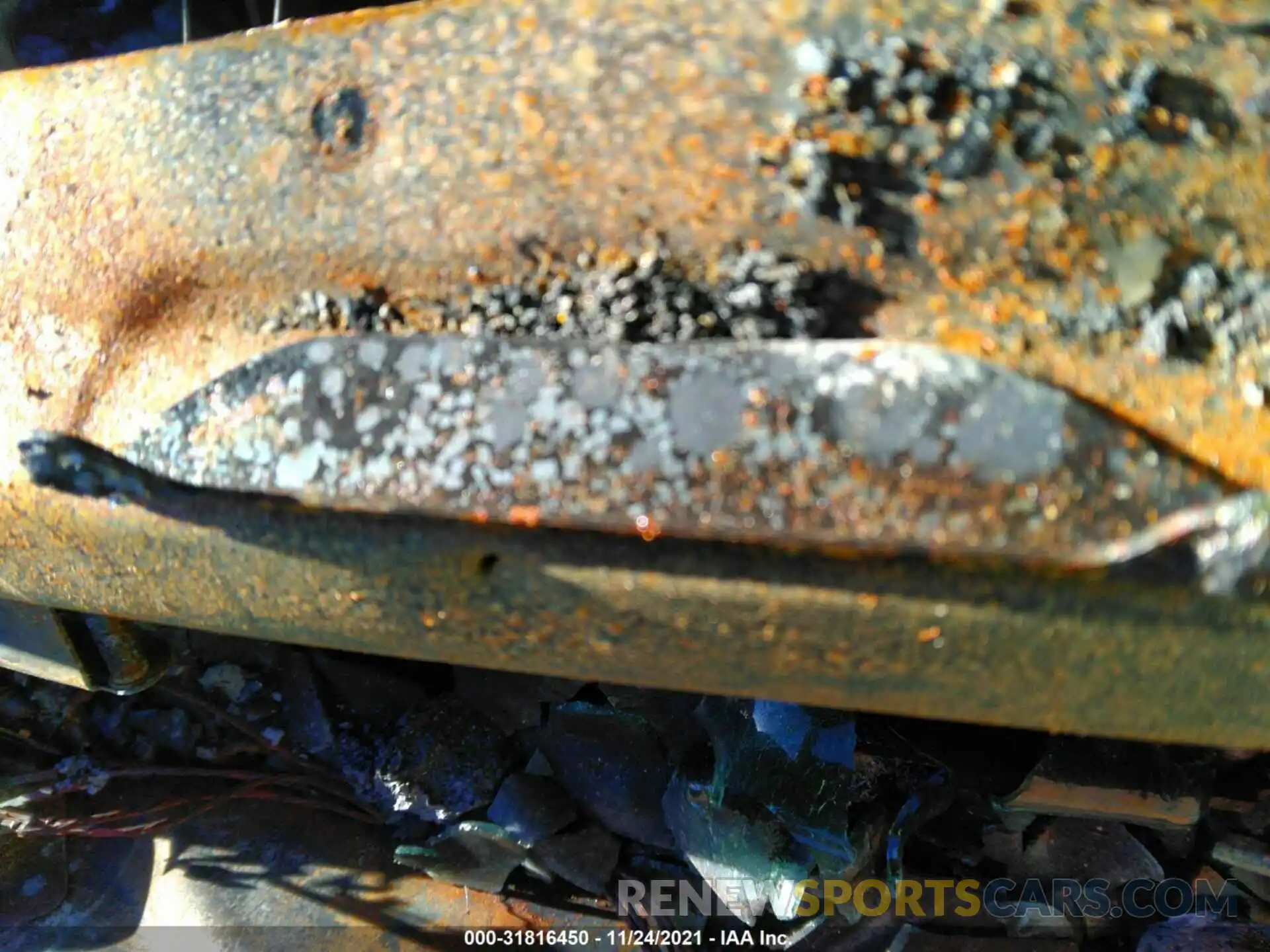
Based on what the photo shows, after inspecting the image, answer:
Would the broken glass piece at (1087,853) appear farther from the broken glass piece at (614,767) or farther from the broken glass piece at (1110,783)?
the broken glass piece at (614,767)

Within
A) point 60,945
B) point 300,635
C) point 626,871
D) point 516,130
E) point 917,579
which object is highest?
point 516,130

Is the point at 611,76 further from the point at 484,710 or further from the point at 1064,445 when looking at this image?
the point at 484,710

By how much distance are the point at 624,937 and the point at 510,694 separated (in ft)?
1.25

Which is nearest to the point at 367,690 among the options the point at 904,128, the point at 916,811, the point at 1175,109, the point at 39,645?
the point at 39,645

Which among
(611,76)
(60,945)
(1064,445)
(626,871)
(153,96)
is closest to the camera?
(1064,445)

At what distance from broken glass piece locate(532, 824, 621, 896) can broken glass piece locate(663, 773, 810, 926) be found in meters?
0.17

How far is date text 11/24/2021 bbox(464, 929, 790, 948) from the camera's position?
1268 mm

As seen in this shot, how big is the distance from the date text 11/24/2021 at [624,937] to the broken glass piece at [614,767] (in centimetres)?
12

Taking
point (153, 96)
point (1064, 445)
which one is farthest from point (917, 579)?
point (153, 96)

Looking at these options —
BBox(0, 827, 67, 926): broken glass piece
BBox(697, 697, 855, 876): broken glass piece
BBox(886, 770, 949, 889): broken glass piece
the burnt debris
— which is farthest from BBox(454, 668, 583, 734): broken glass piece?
BBox(0, 827, 67, 926): broken glass piece

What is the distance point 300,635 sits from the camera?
2.55 ft

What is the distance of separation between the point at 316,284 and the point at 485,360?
0.20m

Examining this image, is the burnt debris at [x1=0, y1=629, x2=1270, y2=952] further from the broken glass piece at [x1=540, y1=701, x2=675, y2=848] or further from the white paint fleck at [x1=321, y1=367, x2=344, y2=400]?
the white paint fleck at [x1=321, y1=367, x2=344, y2=400]

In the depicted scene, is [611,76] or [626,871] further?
[626,871]
